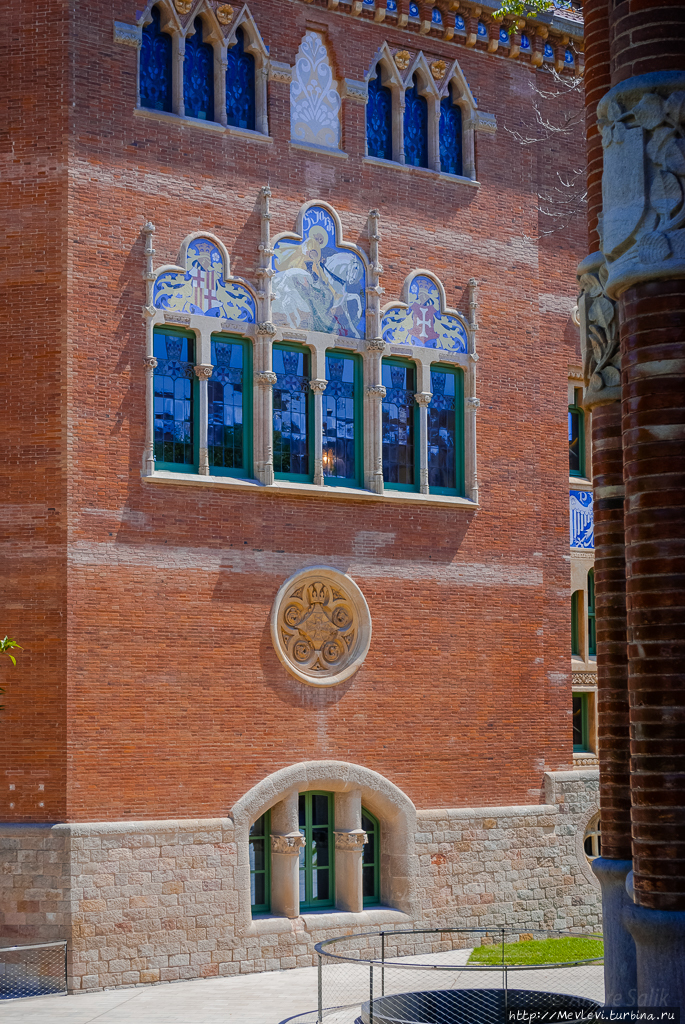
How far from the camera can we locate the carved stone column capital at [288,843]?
61.5 ft

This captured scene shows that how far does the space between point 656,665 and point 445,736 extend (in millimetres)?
12098

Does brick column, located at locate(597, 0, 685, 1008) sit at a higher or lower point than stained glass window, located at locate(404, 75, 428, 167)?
lower

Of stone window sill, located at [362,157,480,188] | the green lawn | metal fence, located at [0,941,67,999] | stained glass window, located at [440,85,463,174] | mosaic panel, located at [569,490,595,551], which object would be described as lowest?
→ the green lawn

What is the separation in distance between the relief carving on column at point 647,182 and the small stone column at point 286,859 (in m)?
11.5

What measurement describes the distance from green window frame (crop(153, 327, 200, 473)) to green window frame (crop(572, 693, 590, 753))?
8447 millimetres

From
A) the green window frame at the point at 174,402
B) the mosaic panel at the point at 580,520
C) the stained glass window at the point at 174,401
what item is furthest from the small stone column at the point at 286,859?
the mosaic panel at the point at 580,520

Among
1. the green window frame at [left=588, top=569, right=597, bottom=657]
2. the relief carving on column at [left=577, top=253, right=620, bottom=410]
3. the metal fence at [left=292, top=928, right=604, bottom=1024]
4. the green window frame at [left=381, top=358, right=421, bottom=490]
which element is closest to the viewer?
the relief carving on column at [left=577, top=253, right=620, bottom=410]

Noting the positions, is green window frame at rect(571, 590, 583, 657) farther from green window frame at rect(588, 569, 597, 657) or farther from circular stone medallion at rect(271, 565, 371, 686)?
circular stone medallion at rect(271, 565, 371, 686)

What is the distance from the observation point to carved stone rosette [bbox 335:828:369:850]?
19.3 meters

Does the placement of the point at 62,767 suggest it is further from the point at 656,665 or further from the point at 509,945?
the point at 656,665

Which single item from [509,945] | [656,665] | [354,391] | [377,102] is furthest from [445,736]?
[656,665]

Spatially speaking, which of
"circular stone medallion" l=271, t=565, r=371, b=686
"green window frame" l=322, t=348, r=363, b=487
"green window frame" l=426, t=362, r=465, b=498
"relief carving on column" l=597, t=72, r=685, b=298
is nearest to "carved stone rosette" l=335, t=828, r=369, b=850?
"circular stone medallion" l=271, t=565, r=371, b=686

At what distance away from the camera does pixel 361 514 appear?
20.0 m

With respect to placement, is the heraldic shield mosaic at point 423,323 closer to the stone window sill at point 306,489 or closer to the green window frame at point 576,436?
the stone window sill at point 306,489
